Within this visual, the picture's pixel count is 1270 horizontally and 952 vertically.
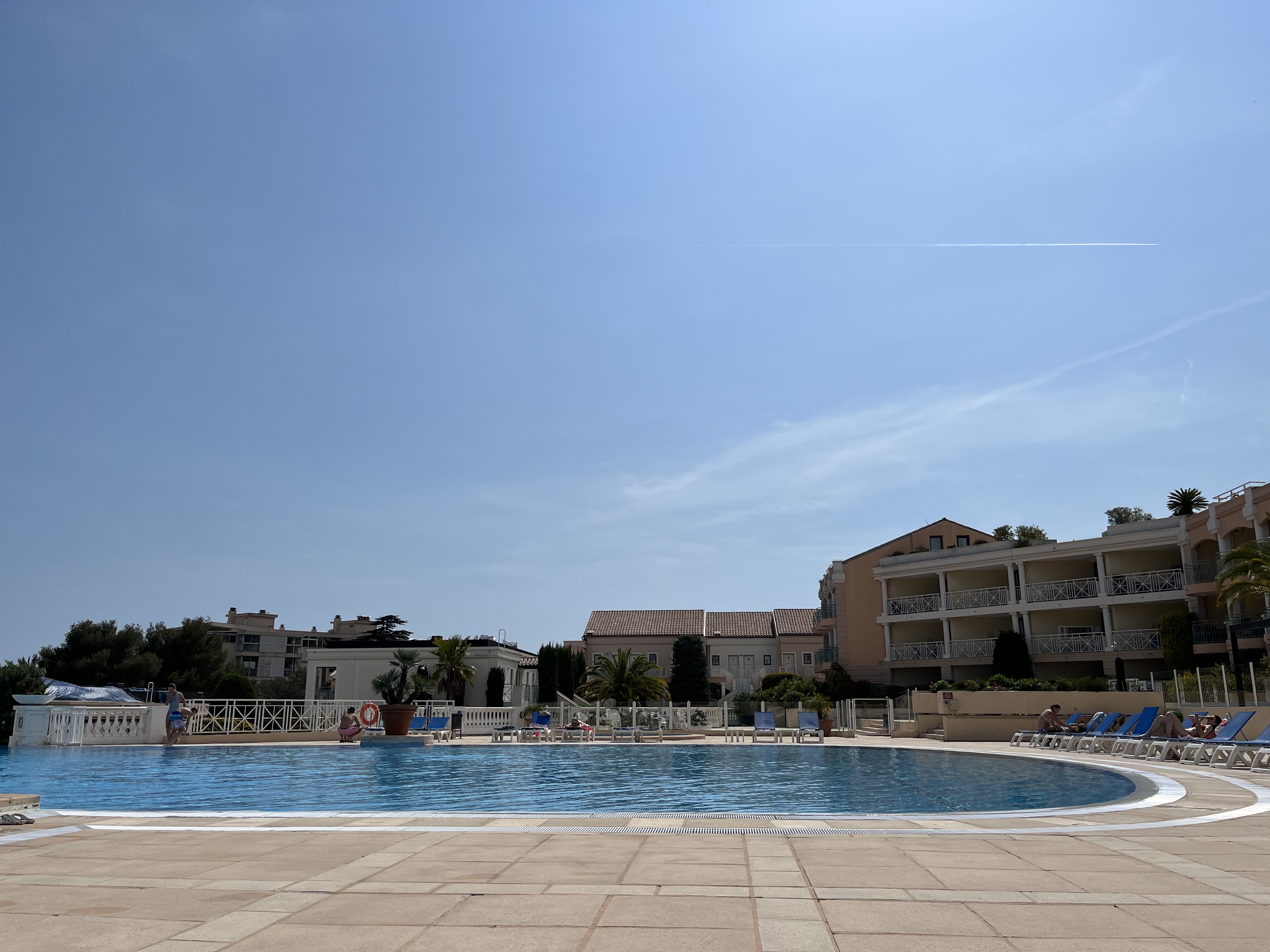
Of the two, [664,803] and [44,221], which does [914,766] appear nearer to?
[664,803]

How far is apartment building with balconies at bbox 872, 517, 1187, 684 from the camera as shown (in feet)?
117

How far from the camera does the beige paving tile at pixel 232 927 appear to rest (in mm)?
3941

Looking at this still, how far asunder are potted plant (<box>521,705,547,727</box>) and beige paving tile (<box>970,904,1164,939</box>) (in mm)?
24043

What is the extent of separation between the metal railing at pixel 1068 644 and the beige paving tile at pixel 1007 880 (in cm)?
3489

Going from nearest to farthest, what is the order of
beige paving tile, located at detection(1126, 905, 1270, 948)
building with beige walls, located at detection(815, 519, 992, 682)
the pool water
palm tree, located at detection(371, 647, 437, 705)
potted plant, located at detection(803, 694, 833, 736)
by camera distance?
beige paving tile, located at detection(1126, 905, 1270, 948) → the pool water → potted plant, located at detection(803, 694, 833, 736) → palm tree, located at detection(371, 647, 437, 705) → building with beige walls, located at detection(815, 519, 992, 682)

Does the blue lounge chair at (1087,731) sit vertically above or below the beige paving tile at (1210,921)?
below

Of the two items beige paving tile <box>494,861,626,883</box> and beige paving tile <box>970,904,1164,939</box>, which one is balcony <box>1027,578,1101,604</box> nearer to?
beige paving tile <box>970,904,1164,939</box>

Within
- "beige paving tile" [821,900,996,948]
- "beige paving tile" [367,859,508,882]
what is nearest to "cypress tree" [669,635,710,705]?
"beige paving tile" [367,859,508,882]

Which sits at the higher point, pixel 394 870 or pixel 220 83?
pixel 220 83

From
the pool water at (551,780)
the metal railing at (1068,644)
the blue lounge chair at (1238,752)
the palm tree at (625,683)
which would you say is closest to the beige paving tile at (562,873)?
the pool water at (551,780)

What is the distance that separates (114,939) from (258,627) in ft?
282

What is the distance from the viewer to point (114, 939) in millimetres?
3910

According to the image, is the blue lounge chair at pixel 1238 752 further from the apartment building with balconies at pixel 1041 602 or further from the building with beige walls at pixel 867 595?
the building with beige walls at pixel 867 595

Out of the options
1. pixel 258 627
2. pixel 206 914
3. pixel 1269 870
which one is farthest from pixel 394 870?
pixel 258 627
